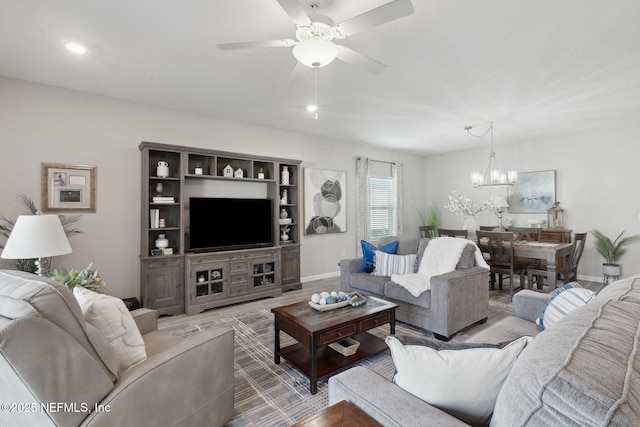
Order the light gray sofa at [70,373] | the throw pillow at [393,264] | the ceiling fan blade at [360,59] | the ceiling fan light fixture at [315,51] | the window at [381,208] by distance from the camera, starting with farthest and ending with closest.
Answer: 1. the window at [381,208]
2. the throw pillow at [393,264]
3. the ceiling fan blade at [360,59]
4. the ceiling fan light fixture at [315,51]
5. the light gray sofa at [70,373]

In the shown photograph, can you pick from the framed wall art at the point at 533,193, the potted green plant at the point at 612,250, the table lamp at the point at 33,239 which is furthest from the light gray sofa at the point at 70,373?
the framed wall art at the point at 533,193

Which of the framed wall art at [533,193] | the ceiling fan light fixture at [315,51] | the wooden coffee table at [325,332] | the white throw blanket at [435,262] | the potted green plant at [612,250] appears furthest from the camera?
the framed wall art at [533,193]

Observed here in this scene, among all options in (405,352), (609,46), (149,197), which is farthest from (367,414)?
(149,197)

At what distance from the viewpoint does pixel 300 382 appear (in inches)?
90.5

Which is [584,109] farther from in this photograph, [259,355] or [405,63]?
[259,355]

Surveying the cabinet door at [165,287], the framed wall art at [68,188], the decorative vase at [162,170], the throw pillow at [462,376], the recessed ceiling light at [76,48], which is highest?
the recessed ceiling light at [76,48]

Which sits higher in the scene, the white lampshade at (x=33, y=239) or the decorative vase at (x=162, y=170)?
the decorative vase at (x=162, y=170)

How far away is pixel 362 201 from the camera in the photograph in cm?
630

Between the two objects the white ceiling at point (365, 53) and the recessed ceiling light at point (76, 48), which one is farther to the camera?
the recessed ceiling light at point (76, 48)

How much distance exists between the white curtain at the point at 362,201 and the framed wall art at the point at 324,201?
1.19 feet

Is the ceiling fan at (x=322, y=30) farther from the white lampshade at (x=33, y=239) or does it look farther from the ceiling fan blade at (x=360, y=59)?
the white lampshade at (x=33, y=239)

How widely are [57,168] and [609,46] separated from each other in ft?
18.5

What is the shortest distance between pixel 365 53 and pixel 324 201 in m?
3.21

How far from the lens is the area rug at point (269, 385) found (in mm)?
1937
